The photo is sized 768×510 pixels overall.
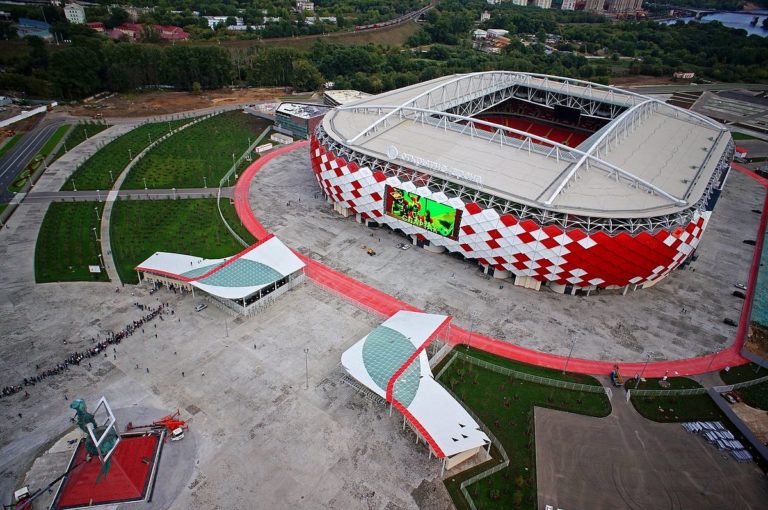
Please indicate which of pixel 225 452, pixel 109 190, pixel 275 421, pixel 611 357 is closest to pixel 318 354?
pixel 275 421

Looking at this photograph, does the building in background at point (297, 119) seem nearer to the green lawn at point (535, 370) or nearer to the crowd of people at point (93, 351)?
the crowd of people at point (93, 351)

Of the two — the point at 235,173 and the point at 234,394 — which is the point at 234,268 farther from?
the point at 235,173

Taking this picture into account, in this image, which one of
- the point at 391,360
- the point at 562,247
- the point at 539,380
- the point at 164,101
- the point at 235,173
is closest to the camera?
the point at 391,360

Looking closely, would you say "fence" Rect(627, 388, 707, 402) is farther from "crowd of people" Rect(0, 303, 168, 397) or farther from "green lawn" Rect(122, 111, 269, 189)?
"green lawn" Rect(122, 111, 269, 189)

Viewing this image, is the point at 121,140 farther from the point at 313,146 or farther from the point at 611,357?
the point at 611,357

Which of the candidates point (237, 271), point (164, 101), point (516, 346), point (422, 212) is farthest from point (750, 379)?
point (164, 101)
